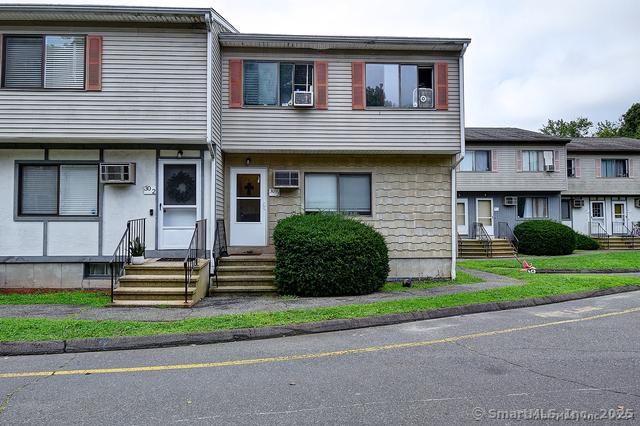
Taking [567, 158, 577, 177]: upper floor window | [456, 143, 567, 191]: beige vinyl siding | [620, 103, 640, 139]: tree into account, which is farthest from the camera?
[620, 103, 640, 139]: tree

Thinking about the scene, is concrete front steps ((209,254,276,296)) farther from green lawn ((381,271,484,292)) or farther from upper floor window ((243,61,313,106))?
upper floor window ((243,61,313,106))

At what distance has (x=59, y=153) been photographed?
1045 cm

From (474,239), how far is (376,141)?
559 inches

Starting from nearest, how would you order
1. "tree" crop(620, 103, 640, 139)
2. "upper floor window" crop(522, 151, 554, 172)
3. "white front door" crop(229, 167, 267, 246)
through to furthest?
"white front door" crop(229, 167, 267, 246), "upper floor window" crop(522, 151, 554, 172), "tree" crop(620, 103, 640, 139)

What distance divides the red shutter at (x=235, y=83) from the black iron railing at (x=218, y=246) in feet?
10.1

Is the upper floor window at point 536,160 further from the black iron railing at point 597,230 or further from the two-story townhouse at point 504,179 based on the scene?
the black iron railing at point 597,230

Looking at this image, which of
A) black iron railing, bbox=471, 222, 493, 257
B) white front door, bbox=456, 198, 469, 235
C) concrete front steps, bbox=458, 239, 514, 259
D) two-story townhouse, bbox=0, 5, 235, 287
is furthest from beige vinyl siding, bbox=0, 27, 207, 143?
white front door, bbox=456, 198, 469, 235

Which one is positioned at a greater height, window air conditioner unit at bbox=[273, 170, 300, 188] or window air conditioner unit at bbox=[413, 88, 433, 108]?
window air conditioner unit at bbox=[413, 88, 433, 108]

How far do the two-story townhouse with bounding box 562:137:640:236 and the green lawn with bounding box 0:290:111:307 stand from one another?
2752cm

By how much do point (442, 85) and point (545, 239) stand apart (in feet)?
44.4

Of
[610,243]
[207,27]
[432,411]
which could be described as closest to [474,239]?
[610,243]

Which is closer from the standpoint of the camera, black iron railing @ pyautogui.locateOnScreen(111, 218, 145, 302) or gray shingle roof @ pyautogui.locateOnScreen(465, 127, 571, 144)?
black iron railing @ pyautogui.locateOnScreen(111, 218, 145, 302)

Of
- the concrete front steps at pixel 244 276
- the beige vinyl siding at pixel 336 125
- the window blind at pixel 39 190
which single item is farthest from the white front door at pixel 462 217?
the window blind at pixel 39 190

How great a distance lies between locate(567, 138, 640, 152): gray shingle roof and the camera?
92.0ft
